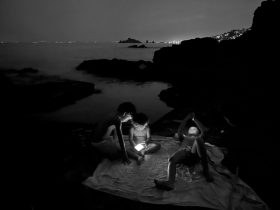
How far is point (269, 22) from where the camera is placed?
1791 centimetres

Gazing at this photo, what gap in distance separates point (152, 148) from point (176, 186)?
163cm

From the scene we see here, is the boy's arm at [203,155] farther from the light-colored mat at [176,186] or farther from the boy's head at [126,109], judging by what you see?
the boy's head at [126,109]

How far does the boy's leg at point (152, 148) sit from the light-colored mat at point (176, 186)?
15.6 inches

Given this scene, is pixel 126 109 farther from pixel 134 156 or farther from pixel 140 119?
pixel 134 156

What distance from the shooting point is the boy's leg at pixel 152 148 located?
20.8 feet

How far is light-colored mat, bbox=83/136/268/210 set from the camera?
173 inches

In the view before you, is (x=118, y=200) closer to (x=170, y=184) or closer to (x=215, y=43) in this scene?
(x=170, y=184)

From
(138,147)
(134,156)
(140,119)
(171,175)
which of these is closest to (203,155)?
(171,175)

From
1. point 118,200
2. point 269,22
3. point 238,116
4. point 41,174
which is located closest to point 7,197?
point 41,174

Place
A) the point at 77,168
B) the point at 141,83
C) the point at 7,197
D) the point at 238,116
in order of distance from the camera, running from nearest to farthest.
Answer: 1. the point at 7,197
2. the point at 77,168
3. the point at 238,116
4. the point at 141,83

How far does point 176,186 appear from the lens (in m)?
4.90

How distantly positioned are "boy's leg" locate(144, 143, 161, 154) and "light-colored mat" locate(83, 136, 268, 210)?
15.6 inches

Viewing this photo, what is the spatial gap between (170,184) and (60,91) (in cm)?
1586

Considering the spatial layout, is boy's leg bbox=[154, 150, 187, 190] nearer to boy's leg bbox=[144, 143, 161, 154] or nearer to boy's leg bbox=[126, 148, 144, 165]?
boy's leg bbox=[126, 148, 144, 165]
